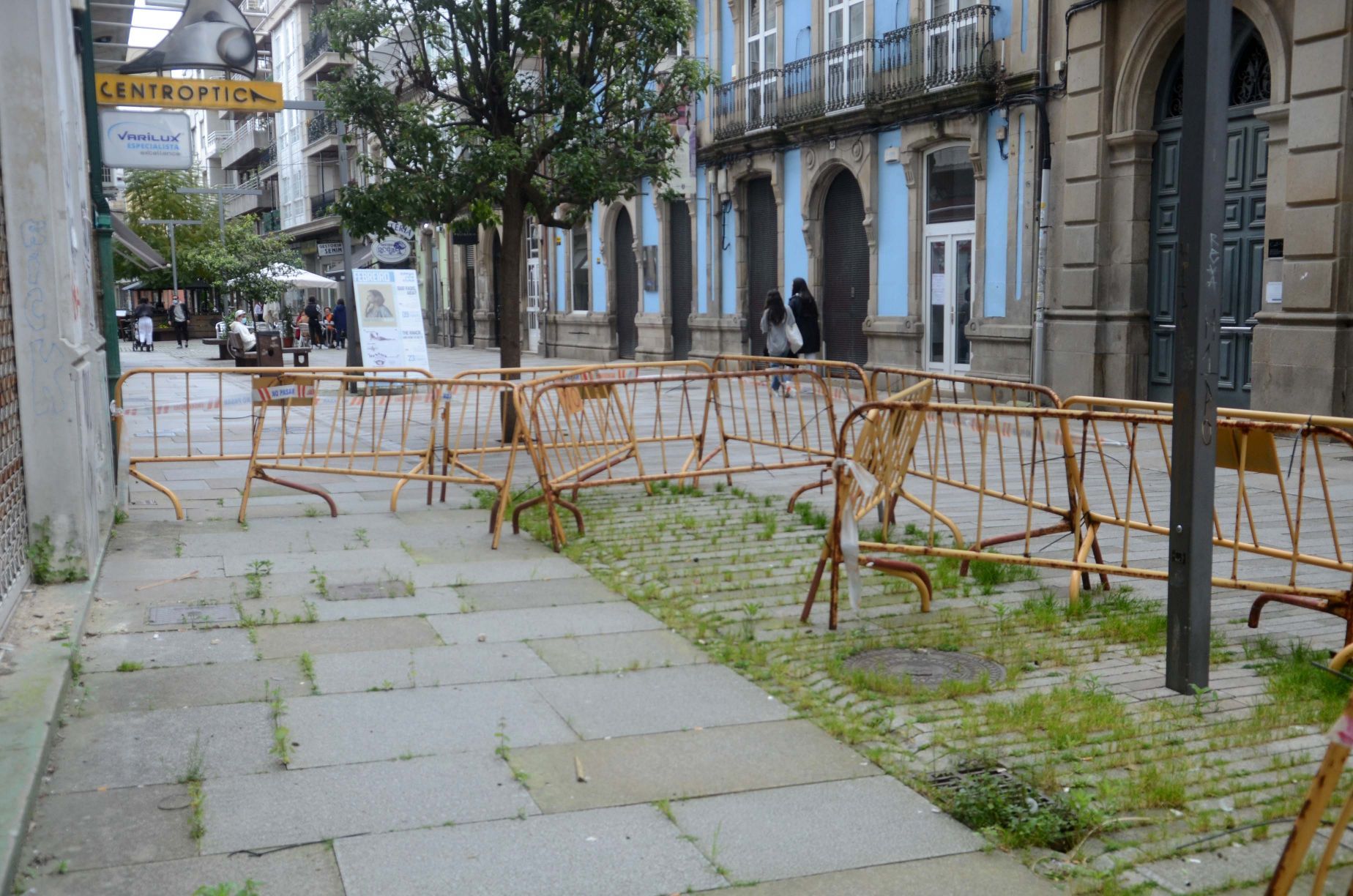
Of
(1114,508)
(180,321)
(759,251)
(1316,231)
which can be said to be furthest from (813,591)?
(180,321)

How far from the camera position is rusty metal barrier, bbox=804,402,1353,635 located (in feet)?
18.5

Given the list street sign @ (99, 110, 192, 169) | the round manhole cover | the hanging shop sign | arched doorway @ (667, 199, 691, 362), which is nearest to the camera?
the round manhole cover

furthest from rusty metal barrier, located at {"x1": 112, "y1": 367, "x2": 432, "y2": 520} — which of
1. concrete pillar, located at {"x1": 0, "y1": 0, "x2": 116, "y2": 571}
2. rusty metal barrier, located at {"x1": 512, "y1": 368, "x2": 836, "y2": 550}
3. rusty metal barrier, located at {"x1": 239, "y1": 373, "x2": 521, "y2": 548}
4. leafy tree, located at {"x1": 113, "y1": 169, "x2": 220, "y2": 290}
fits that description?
leafy tree, located at {"x1": 113, "y1": 169, "x2": 220, "y2": 290}

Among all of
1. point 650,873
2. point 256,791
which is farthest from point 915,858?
point 256,791

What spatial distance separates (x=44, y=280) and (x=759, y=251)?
2100cm

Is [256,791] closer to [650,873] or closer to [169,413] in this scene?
[650,873]

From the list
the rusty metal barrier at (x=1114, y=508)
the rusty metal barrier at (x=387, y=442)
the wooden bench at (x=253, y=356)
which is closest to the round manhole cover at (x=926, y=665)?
the rusty metal barrier at (x=1114, y=508)

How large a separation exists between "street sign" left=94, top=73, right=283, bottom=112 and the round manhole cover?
8.33m

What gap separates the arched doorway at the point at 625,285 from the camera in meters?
32.2

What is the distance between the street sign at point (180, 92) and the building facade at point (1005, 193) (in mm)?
5266

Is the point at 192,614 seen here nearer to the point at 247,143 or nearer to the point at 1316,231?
the point at 1316,231

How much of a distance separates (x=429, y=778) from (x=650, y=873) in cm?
100

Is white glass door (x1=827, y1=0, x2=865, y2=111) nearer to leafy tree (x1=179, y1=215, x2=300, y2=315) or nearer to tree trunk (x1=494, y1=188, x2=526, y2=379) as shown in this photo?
tree trunk (x1=494, y1=188, x2=526, y2=379)

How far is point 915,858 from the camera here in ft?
12.0
